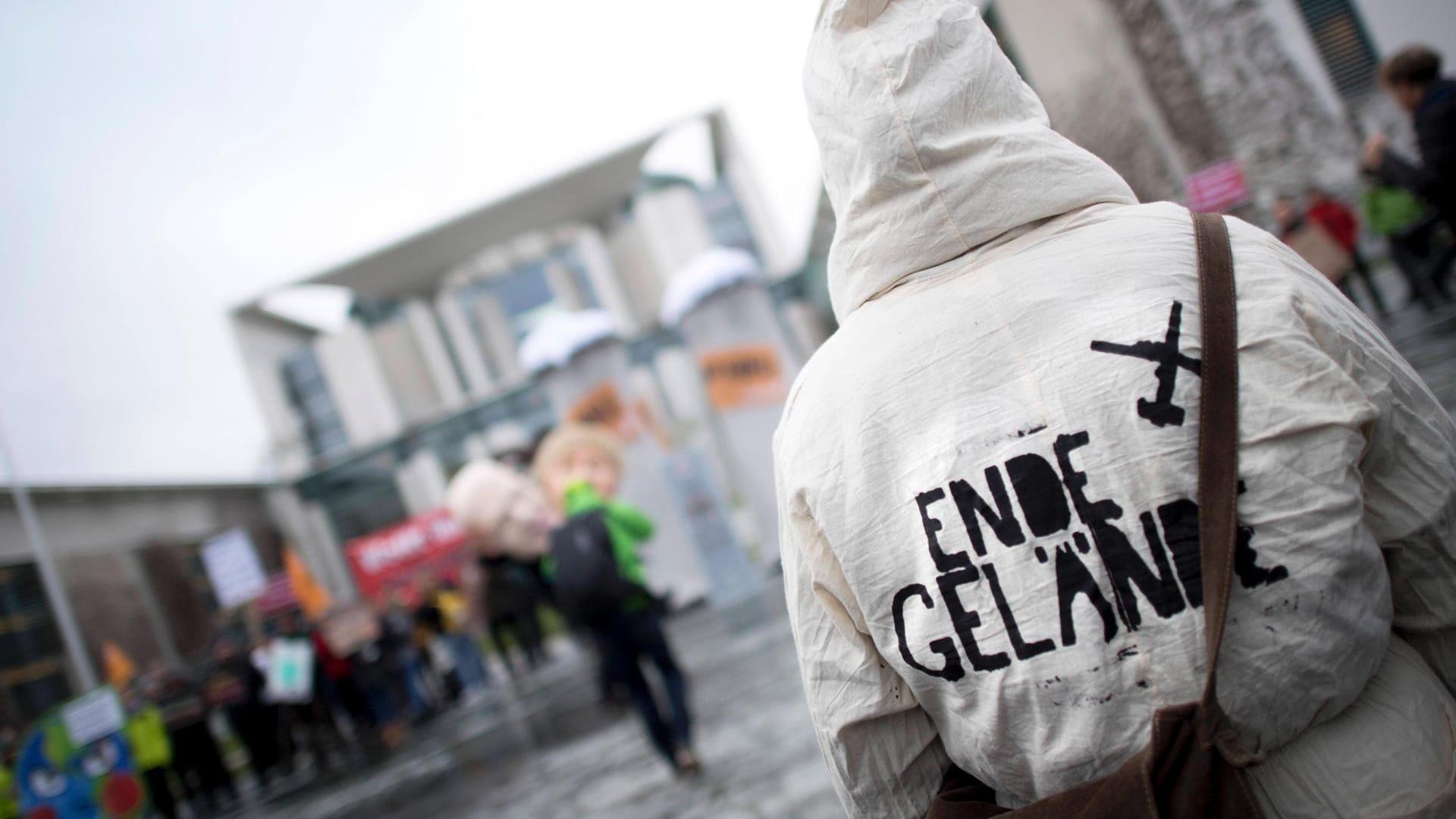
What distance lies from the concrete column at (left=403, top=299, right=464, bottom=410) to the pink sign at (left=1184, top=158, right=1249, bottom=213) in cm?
2264

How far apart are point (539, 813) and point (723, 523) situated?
415 cm

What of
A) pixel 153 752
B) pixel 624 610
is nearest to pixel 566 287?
pixel 153 752

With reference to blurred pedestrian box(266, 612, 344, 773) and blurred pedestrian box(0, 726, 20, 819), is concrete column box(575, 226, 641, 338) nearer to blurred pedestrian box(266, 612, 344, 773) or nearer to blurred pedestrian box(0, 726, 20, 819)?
blurred pedestrian box(266, 612, 344, 773)

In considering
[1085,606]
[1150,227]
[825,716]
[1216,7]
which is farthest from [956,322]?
[1216,7]

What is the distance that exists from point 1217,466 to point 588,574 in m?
3.60

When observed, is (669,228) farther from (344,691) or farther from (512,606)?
(344,691)

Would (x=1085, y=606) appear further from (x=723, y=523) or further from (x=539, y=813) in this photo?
(x=723, y=523)

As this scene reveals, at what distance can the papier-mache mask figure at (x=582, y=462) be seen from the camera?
5250mm

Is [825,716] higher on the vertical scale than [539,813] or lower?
higher

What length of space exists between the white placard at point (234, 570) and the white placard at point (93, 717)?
4.19 meters

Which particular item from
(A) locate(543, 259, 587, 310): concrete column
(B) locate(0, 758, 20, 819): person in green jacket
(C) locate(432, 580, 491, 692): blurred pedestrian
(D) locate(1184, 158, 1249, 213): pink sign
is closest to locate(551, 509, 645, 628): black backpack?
(D) locate(1184, 158, 1249, 213): pink sign

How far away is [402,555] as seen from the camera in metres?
16.3

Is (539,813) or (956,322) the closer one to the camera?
(956,322)

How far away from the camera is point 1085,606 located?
112cm
